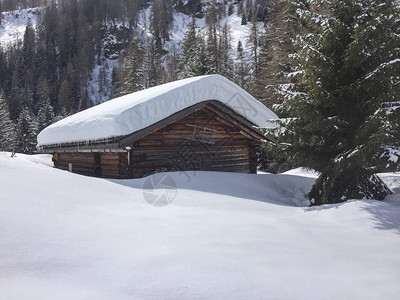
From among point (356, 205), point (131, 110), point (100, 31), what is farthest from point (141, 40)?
point (356, 205)

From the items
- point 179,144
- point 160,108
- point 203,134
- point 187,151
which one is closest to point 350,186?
point 203,134

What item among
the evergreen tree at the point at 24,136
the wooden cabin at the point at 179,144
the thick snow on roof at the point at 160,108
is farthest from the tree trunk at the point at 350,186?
the evergreen tree at the point at 24,136

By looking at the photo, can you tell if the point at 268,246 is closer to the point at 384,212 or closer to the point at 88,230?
the point at 88,230

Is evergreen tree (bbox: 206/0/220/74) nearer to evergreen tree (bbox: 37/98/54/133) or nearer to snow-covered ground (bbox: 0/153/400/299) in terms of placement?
snow-covered ground (bbox: 0/153/400/299)

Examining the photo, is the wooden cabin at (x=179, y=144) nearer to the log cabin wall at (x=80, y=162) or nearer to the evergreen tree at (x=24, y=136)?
the log cabin wall at (x=80, y=162)

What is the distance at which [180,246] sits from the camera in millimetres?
3734

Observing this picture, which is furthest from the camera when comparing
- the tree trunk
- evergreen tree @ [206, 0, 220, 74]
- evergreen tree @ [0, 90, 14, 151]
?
evergreen tree @ [0, 90, 14, 151]

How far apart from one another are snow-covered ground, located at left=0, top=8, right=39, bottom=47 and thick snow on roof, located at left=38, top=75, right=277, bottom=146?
104 m

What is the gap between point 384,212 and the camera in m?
5.57

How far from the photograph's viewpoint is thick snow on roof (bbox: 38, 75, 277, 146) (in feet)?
30.9

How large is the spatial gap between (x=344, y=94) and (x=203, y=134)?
5.48m

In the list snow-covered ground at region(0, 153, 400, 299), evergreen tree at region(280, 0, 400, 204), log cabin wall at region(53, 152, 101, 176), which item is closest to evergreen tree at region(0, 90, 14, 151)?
log cabin wall at region(53, 152, 101, 176)

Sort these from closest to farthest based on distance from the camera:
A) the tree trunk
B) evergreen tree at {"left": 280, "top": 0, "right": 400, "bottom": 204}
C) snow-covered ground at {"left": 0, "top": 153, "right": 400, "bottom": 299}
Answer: snow-covered ground at {"left": 0, "top": 153, "right": 400, "bottom": 299}
evergreen tree at {"left": 280, "top": 0, "right": 400, "bottom": 204}
the tree trunk

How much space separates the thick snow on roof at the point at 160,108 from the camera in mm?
9422
